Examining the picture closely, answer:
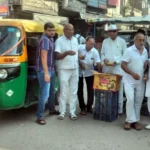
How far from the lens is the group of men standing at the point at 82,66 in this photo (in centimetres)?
501

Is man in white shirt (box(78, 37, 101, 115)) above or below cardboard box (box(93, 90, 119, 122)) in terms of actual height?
above

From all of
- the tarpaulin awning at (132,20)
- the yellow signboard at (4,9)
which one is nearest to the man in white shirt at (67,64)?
the tarpaulin awning at (132,20)

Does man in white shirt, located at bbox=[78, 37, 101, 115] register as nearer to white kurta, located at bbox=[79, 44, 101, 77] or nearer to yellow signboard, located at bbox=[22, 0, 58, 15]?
white kurta, located at bbox=[79, 44, 101, 77]

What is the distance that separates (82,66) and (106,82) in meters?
0.64

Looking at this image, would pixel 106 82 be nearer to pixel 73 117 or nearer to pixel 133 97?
pixel 133 97

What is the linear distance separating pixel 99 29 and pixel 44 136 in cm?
672

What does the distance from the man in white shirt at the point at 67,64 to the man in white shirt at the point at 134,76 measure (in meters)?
0.98

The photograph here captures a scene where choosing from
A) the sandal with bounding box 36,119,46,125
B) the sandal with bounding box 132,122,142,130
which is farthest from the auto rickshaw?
the sandal with bounding box 132,122,142,130

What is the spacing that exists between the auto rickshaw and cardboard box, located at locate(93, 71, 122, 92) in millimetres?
1208

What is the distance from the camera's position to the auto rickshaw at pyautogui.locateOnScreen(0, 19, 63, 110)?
500cm

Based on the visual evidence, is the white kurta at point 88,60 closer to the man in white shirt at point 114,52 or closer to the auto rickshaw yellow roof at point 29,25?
the man in white shirt at point 114,52

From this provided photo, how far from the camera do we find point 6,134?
4.88 meters

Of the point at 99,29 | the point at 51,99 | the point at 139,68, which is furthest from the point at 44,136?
the point at 99,29

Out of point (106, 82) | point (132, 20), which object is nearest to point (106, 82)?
point (106, 82)
